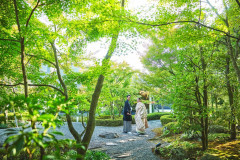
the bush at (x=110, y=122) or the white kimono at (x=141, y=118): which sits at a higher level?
the white kimono at (x=141, y=118)

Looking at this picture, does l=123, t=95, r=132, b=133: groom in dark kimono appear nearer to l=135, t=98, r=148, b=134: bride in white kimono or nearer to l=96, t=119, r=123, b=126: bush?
l=135, t=98, r=148, b=134: bride in white kimono

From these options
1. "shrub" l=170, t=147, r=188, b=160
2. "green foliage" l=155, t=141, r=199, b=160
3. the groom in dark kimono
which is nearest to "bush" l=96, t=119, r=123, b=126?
the groom in dark kimono

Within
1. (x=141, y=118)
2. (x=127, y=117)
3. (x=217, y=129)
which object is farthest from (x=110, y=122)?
(x=217, y=129)

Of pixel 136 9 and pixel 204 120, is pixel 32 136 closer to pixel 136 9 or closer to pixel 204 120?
pixel 136 9

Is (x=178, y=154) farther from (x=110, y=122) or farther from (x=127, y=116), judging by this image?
(x=110, y=122)

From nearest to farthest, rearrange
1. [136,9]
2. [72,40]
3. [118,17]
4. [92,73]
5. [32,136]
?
[32,136]
[118,17]
[136,9]
[92,73]
[72,40]

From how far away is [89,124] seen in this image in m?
4.48

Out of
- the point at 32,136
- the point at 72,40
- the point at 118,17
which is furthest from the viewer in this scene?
the point at 72,40

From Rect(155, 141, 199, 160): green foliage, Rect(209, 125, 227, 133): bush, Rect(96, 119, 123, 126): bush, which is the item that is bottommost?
Rect(96, 119, 123, 126): bush

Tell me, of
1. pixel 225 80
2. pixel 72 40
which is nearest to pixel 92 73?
pixel 72 40

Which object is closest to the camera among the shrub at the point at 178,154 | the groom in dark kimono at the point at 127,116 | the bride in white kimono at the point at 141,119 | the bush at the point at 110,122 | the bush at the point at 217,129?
the shrub at the point at 178,154

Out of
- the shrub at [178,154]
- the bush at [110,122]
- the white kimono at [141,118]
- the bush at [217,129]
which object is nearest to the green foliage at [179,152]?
the shrub at [178,154]

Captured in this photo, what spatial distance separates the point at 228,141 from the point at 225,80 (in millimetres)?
2267

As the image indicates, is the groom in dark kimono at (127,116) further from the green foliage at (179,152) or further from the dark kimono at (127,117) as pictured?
the green foliage at (179,152)
